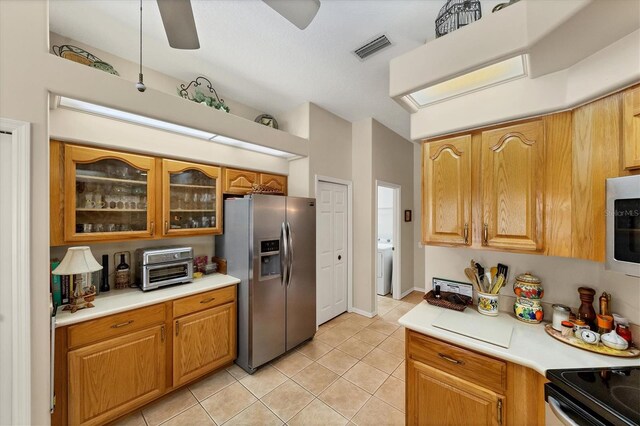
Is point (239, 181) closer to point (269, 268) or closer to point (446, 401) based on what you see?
point (269, 268)

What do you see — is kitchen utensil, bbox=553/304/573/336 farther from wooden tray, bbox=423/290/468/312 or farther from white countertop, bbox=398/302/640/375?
wooden tray, bbox=423/290/468/312

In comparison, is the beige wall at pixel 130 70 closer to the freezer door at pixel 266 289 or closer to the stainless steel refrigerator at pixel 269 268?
the stainless steel refrigerator at pixel 269 268

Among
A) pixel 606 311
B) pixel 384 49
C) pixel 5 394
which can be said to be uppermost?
pixel 384 49

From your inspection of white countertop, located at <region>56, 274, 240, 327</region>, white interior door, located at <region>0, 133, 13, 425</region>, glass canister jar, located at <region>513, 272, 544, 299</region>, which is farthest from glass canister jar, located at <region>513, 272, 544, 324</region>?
white interior door, located at <region>0, 133, 13, 425</region>

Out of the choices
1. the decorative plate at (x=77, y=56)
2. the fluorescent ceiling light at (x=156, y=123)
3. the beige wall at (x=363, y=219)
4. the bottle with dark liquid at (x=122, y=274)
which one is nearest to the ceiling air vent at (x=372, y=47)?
the fluorescent ceiling light at (x=156, y=123)

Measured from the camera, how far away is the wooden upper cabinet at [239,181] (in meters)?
2.60

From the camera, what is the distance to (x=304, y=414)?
1870 mm

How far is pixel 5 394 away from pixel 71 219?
1035mm

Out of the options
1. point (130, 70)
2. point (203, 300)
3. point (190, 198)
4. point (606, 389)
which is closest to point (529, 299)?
point (606, 389)

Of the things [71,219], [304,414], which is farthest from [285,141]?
[304,414]

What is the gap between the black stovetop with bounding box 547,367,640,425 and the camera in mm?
841

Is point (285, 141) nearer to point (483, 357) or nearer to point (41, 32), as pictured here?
point (41, 32)

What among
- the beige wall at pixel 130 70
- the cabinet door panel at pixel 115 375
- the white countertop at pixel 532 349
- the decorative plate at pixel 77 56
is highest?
the beige wall at pixel 130 70

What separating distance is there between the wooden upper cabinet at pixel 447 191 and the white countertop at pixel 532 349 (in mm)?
576
